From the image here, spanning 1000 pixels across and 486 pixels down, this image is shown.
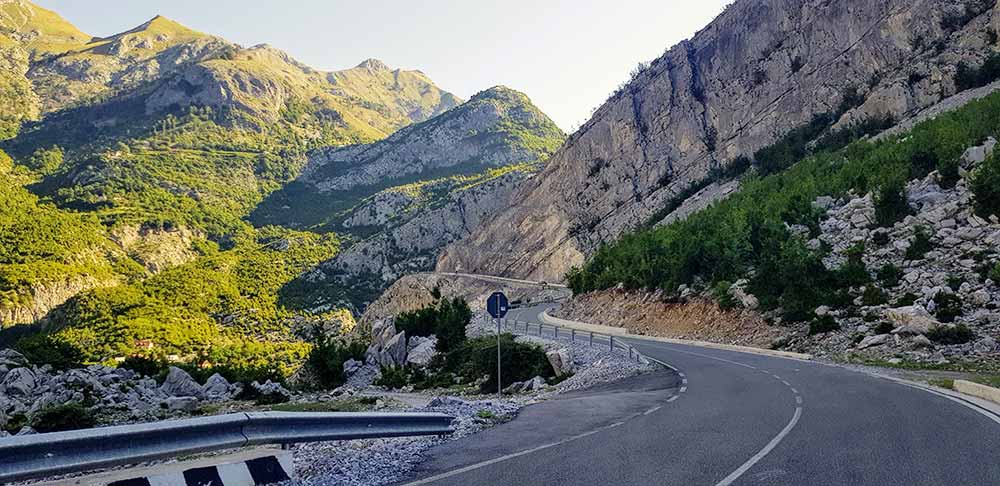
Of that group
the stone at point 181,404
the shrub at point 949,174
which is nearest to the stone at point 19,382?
the stone at point 181,404

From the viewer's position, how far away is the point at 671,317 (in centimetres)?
3694

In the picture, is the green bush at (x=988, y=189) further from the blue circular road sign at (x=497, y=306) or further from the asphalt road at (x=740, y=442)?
the blue circular road sign at (x=497, y=306)

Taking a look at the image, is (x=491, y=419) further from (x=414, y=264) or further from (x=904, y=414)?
(x=414, y=264)

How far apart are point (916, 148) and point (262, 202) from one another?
177m

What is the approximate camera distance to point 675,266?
38781 millimetres

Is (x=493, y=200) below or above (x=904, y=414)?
above

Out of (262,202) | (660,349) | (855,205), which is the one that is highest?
(262,202)

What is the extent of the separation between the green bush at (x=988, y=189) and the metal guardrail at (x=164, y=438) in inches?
1077

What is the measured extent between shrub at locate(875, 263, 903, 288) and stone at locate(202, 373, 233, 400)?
32131mm

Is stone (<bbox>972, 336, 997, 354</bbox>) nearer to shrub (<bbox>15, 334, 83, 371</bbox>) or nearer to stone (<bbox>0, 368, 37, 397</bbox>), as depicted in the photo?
stone (<bbox>0, 368, 37, 397</bbox>)

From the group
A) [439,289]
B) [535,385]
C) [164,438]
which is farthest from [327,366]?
[439,289]

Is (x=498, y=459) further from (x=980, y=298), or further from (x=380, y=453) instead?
(x=980, y=298)

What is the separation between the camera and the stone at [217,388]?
33691mm

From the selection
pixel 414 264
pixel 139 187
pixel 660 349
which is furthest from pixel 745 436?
pixel 139 187
